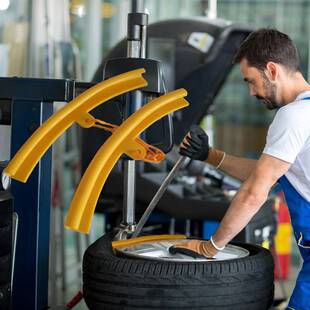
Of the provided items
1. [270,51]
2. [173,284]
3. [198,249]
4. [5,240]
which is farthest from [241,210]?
[5,240]

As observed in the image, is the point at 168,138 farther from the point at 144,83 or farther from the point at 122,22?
the point at 122,22

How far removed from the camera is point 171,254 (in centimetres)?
221

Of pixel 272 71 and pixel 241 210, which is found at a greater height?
pixel 272 71

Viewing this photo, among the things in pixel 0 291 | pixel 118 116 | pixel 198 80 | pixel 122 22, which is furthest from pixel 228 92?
pixel 0 291

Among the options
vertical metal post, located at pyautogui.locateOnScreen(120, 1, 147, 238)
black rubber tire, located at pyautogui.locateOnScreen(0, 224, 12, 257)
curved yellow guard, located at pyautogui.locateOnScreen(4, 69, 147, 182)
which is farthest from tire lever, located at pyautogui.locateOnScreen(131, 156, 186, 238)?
black rubber tire, located at pyautogui.locateOnScreen(0, 224, 12, 257)

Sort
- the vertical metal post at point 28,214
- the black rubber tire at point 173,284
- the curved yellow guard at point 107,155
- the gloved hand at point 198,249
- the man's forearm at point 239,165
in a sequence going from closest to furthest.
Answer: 1. the curved yellow guard at point 107,155
2. the black rubber tire at point 173,284
3. the gloved hand at point 198,249
4. the vertical metal post at point 28,214
5. the man's forearm at point 239,165

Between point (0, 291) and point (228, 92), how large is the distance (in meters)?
5.06

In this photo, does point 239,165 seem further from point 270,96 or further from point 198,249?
point 198,249

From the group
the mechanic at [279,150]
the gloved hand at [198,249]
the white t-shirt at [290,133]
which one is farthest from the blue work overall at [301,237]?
the gloved hand at [198,249]

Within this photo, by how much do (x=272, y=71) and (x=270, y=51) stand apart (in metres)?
0.06

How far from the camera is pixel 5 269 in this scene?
216 centimetres

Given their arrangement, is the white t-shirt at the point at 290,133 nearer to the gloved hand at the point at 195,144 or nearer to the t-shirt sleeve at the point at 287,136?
the t-shirt sleeve at the point at 287,136

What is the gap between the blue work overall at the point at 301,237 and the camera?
7.41ft

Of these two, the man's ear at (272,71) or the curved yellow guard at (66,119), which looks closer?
the curved yellow guard at (66,119)
